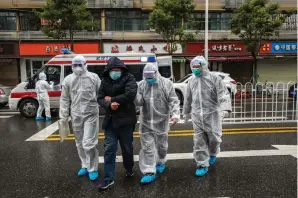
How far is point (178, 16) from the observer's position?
17531mm

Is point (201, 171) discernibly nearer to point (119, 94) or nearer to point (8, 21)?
point (119, 94)

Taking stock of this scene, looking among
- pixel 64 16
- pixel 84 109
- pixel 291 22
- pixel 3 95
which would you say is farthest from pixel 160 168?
pixel 291 22

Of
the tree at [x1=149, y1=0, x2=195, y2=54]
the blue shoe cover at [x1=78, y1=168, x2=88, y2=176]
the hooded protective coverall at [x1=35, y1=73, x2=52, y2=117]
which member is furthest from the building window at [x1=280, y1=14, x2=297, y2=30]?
the blue shoe cover at [x1=78, y1=168, x2=88, y2=176]

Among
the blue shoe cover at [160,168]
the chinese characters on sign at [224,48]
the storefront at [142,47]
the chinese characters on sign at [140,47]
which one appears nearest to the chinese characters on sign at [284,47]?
the chinese characters on sign at [224,48]

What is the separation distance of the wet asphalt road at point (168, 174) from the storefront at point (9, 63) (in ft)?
50.8

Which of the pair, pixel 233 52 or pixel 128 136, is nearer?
pixel 128 136

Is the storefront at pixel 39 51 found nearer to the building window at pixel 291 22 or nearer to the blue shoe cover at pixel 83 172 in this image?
the building window at pixel 291 22

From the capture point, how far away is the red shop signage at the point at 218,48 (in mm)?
21344

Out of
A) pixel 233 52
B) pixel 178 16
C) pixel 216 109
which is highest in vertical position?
pixel 178 16

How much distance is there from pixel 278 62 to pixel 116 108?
21.0 meters

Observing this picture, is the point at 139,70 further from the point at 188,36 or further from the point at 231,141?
the point at 188,36

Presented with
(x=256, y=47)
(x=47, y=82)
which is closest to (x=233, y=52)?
(x=256, y=47)

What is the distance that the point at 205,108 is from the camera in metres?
4.54

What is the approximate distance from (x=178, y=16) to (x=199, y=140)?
14.1 metres
